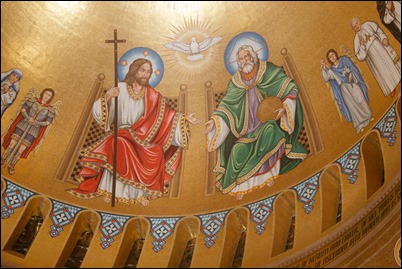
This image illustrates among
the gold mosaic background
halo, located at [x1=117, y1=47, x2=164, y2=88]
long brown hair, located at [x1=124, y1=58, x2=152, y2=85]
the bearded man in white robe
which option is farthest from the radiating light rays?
the bearded man in white robe

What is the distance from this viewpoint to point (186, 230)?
17.0 m

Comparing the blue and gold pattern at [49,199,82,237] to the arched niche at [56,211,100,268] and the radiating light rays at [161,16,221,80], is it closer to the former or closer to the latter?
the arched niche at [56,211,100,268]

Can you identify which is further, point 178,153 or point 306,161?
point 178,153

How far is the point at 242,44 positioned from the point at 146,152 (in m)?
3.30

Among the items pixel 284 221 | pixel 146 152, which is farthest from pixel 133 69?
pixel 284 221

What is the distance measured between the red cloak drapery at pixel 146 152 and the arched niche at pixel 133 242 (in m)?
0.78

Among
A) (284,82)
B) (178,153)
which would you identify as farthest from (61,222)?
(284,82)

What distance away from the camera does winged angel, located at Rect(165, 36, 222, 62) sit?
56.1 ft

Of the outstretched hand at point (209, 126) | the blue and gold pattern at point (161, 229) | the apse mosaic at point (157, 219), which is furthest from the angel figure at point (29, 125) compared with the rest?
the outstretched hand at point (209, 126)

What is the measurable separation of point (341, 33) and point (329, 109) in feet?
5.29

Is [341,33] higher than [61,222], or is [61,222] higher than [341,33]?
[341,33]

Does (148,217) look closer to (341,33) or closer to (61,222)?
(61,222)

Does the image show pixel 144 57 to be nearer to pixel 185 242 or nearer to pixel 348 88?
pixel 185 242

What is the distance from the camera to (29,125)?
17.1 m
